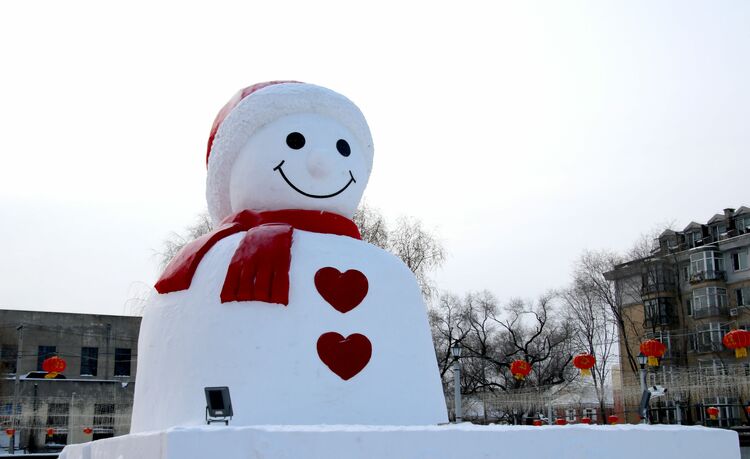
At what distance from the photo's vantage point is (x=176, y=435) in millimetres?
5730

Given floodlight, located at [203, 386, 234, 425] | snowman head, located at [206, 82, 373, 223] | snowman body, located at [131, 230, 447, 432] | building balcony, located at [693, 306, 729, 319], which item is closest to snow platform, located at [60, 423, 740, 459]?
floodlight, located at [203, 386, 234, 425]

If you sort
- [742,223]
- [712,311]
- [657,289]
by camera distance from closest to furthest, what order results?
[712,311]
[657,289]
[742,223]

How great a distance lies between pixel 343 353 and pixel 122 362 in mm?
34901

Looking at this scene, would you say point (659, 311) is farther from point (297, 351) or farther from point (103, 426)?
point (297, 351)

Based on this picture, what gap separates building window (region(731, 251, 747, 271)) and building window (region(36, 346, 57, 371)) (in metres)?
34.2

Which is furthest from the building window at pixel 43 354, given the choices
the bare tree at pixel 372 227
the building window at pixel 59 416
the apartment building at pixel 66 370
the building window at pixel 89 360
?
the bare tree at pixel 372 227

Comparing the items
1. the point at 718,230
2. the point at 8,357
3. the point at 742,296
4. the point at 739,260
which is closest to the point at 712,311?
the point at 742,296

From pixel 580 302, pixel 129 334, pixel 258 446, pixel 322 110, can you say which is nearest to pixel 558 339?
pixel 580 302

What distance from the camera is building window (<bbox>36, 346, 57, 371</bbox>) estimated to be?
38688 mm

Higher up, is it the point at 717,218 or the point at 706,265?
the point at 717,218

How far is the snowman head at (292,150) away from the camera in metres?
9.44

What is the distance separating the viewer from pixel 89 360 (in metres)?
39.9

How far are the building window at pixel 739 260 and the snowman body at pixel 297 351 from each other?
3693cm

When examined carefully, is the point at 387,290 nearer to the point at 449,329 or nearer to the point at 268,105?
the point at 268,105
